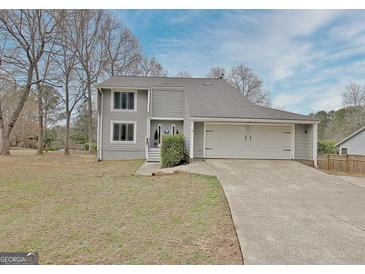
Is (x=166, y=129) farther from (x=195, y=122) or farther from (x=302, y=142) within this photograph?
(x=302, y=142)

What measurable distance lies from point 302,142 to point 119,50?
73.0ft

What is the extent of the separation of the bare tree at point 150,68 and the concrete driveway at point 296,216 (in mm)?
22530

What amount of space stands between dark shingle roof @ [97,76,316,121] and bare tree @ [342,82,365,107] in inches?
879

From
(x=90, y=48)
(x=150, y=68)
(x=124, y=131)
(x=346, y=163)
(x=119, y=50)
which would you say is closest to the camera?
(x=346, y=163)

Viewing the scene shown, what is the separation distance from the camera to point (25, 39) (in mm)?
18891

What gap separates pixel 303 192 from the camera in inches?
270

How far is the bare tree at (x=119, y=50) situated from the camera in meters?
25.2

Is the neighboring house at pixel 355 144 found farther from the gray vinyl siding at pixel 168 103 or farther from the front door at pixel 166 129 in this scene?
the front door at pixel 166 129

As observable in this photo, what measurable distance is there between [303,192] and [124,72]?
24.3m

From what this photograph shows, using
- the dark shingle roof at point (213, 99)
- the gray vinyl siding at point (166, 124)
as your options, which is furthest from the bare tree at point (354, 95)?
the gray vinyl siding at point (166, 124)

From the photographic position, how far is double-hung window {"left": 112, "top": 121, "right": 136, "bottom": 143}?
53.3 feet

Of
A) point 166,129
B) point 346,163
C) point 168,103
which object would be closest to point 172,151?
point 166,129
